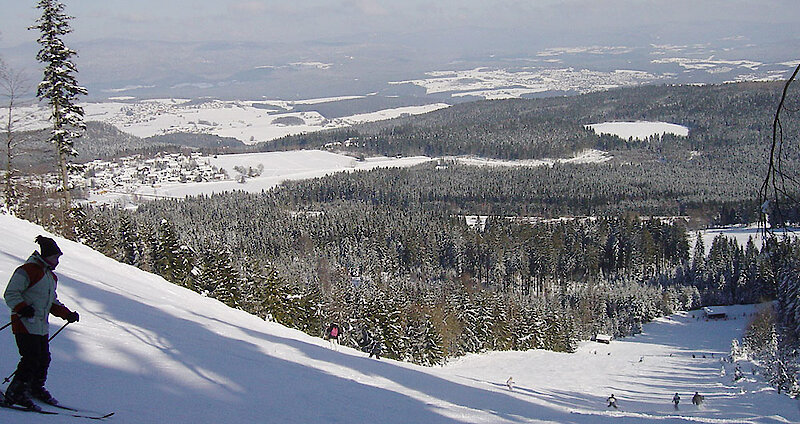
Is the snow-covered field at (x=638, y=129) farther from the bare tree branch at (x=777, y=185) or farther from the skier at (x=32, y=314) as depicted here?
the skier at (x=32, y=314)

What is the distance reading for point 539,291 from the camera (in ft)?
225

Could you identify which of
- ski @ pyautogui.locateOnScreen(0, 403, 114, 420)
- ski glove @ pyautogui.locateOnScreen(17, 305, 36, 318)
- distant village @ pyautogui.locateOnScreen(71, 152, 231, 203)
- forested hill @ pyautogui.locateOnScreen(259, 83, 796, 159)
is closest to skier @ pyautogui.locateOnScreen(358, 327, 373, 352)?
ski @ pyautogui.locateOnScreen(0, 403, 114, 420)

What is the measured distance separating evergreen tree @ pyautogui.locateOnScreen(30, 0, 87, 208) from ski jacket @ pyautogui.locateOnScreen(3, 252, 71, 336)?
22390 mm

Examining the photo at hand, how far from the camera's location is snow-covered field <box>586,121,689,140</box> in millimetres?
176875

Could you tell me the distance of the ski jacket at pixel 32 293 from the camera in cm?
539

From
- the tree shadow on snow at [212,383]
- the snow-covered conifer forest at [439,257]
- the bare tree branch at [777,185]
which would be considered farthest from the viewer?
the snow-covered conifer forest at [439,257]

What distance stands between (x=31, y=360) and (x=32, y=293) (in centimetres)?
74

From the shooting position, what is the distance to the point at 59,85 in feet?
78.7

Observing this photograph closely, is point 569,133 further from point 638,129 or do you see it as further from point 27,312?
point 27,312

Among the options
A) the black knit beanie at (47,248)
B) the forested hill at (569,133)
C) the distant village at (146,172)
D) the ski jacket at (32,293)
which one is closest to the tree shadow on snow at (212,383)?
the ski jacket at (32,293)

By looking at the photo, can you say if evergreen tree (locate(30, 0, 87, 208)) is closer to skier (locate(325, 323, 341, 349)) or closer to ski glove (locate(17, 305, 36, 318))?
skier (locate(325, 323, 341, 349))

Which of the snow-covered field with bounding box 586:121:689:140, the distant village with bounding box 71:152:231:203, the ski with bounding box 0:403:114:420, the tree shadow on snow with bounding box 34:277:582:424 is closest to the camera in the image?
the ski with bounding box 0:403:114:420

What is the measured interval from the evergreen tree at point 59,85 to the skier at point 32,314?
2237 cm

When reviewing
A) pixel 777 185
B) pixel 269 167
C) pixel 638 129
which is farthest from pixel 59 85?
pixel 638 129
